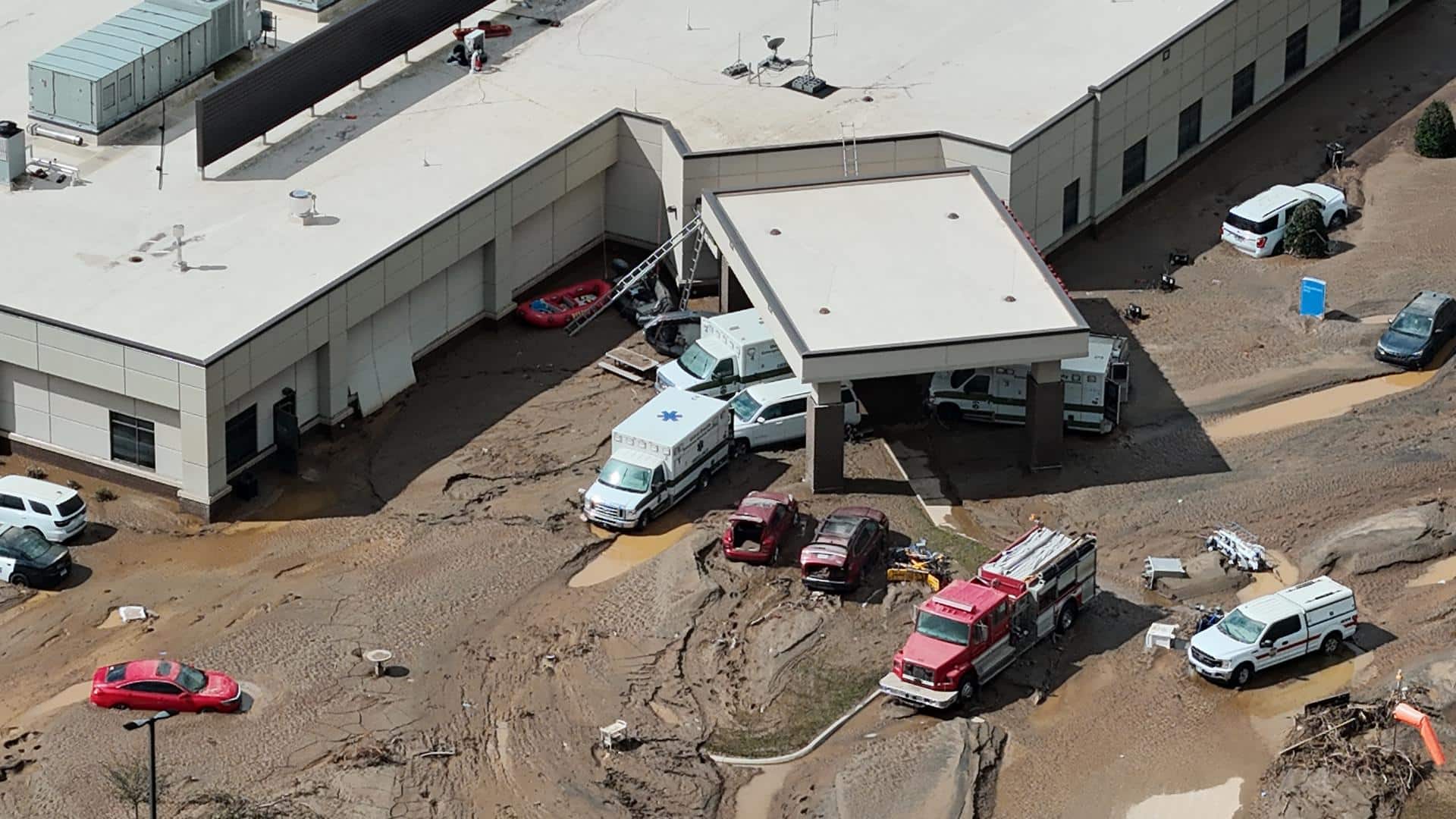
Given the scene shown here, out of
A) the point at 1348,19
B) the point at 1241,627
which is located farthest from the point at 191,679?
the point at 1348,19

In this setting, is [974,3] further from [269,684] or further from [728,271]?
[269,684]

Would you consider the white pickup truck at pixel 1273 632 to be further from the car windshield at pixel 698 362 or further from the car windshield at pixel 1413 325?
the car windshield at pixel 698 362

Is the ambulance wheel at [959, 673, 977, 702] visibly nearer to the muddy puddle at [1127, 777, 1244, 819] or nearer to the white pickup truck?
the muddy puddle at [1127, 777, 1244, 819]

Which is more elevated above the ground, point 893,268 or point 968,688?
point 893,268

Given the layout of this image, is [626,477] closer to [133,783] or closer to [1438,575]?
[133,783]

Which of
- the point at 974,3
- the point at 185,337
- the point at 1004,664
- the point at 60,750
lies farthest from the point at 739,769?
the point at 974,3

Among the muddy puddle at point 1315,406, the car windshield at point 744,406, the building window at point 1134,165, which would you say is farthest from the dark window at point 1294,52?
the car windshield at point 744,406
